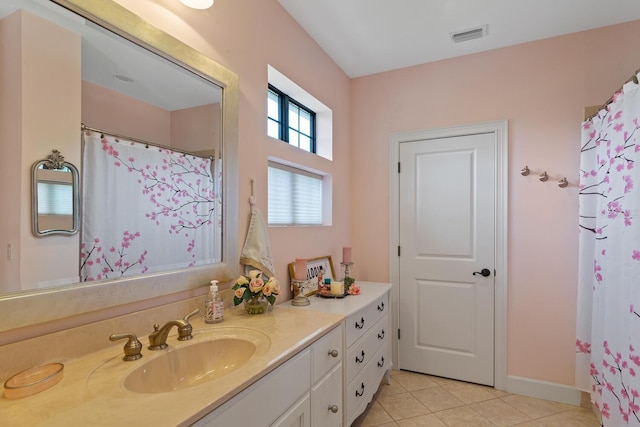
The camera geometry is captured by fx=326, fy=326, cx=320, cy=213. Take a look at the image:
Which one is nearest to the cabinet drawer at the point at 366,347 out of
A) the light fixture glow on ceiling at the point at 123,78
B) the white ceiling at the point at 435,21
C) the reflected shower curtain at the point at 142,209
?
the reflected shower curtain at the point at 142,209

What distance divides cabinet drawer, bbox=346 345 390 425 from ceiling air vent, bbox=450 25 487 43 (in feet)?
7.71

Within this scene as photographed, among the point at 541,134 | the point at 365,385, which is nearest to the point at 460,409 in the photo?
the point at 365,385

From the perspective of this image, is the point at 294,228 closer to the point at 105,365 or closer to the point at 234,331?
the point at 234,331

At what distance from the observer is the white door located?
2607 millimetres

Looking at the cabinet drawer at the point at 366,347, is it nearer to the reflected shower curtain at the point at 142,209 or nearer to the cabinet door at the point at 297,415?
the cabinet door at the point at 297,415

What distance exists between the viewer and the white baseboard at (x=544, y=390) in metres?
2.34

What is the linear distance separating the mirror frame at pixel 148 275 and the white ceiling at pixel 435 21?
947 mm

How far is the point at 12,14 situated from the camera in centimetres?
91

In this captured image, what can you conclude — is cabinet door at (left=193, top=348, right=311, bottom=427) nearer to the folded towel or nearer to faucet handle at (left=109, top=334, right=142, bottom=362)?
faucet handle at (left=109, top=334, right=142, bottom=362)

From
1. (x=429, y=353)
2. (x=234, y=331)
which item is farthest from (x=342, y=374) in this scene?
(x=429, y=353)

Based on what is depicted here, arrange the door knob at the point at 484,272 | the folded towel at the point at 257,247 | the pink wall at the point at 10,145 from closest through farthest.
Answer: the pink wall at the point at 10,145 → the folded towel at the point at 257,247 → the door knob at the point at 484,272

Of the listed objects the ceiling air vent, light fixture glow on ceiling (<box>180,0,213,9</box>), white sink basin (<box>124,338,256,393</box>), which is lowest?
white sink basin (<box>124,338,256,393</box>)

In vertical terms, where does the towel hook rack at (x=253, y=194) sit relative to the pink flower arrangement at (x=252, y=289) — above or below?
above

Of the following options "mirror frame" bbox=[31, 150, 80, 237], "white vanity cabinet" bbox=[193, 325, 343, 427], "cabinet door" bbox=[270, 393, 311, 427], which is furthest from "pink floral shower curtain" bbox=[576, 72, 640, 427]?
"mirror frame" bbox=[31, 150, 80, 237]
